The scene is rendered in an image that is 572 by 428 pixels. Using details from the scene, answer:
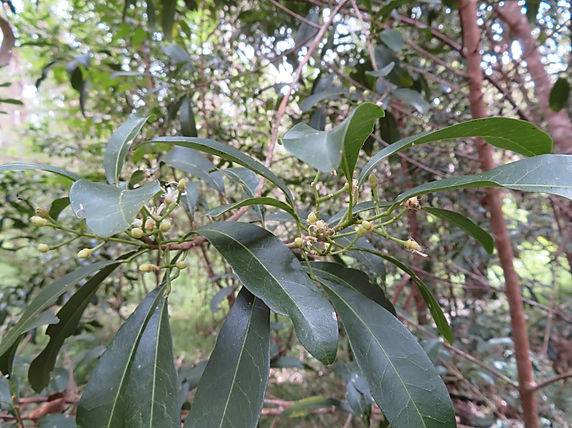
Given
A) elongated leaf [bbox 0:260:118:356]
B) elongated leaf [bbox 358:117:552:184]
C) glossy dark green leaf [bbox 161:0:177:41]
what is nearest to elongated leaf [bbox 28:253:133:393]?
elongated leaf [bbox 0:260:118:356]

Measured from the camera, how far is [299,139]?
0.35 m

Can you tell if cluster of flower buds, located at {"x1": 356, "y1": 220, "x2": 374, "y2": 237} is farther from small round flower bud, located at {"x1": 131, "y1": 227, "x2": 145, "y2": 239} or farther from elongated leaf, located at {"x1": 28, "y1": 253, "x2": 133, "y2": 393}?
elongated leaf, located at {"x1": 28, "y1": 253, "x2": 133, "y2": 393}

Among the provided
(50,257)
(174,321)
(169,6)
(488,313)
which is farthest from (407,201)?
(174,321)

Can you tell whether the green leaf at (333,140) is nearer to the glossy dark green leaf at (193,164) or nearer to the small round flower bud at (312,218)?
the small round flower bud at (312,218)

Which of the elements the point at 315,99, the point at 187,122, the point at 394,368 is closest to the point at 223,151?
the point at 394,368

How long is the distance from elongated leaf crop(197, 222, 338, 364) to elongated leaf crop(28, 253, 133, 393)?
0.75 ft

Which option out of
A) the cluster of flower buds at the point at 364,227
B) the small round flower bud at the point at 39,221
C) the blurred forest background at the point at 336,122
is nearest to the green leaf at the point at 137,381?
the small round flower bud at the point at 39,221

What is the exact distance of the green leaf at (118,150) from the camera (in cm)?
54

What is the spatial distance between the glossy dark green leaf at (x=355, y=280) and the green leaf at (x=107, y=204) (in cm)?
30

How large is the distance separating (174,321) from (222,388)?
2800mm

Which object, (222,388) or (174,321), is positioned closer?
(222,388)

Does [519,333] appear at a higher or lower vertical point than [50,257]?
lower

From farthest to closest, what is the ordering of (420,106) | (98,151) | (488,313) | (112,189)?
(488,313) < (98,151) < (420,106) < (112,189)

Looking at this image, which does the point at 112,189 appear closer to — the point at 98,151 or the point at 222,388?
the point at 222,388
